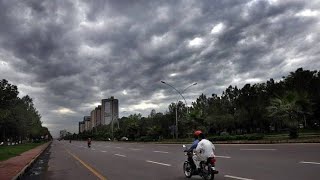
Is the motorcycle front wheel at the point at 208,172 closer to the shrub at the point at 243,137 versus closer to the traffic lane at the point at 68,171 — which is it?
the traffic lane at the point at 68,171

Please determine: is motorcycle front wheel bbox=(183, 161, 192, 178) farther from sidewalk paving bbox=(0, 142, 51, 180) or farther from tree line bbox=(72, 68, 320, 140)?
tree line bbox=(72, 68, 320, 140)

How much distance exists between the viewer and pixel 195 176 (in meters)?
13.8

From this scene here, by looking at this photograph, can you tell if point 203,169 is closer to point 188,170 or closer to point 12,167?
point 188,170

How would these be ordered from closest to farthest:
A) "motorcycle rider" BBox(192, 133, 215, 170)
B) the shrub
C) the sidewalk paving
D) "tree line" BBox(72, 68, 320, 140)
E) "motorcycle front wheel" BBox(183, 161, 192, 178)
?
"motorcycle rider" BBox(192, 133, 215, 170), "motorcycle front wheel" BBox(183, 161, 192, 178), the sidewalk paving, the shrub, "tree line" BBox(72, 68, 320, 140)

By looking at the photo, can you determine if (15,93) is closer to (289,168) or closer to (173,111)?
(173,111)

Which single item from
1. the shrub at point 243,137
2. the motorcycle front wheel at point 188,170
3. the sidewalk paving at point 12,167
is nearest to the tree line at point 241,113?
the shrub at point 243,137

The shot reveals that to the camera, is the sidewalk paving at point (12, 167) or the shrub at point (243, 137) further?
the shrub at point (243, 137)

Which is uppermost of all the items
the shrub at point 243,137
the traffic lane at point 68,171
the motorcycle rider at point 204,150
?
the shrub at point 243,137

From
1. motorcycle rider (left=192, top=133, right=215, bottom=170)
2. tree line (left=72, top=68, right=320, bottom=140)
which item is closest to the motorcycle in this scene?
motorcycle rider (left=192, top=133, right=215, bottom=170)

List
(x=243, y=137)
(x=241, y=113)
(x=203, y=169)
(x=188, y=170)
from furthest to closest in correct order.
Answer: (x=241, y=113) < (x=243, y=137) < (x=188, y=170) < (x=203, y=169)

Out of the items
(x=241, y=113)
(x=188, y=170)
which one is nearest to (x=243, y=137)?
(x=188, y=170)

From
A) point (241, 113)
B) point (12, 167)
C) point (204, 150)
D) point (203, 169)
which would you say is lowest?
point (12, 167)

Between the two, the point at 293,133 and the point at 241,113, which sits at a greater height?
the point at 241,113

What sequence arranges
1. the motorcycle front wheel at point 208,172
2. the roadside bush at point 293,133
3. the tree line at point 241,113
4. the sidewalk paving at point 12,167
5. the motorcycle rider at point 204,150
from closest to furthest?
the motorcycle front wheel at point 208,172
the motorcycle rider at point 204,150
the sidewalk paving at point 12,167
the roadside bush at point 293,133
the tree line at point 241,113
